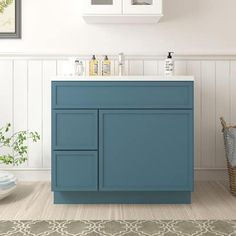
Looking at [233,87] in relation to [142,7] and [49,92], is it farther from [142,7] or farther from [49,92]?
[49,92]

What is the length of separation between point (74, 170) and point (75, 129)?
0.25 metres

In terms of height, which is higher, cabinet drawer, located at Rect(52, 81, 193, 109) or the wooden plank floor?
cabinet drawer, located at Rect(52, 81, 193, 109)

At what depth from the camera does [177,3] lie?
3.11 meters

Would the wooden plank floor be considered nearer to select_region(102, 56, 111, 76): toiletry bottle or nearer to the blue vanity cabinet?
the blue vanity cabinet

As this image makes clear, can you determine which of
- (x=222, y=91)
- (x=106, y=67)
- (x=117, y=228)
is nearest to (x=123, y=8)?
(x=106, y=67)

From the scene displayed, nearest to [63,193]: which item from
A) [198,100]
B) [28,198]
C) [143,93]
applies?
[28,198]

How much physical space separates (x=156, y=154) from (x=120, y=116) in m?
0.32

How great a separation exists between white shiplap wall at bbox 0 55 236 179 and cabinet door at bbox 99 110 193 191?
0.67 meters

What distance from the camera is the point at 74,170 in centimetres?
255

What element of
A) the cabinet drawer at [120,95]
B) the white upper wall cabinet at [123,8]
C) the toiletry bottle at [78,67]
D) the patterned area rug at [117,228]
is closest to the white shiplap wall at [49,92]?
the toiletry bottle at [78,67]

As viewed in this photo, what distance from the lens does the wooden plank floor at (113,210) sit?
235cm

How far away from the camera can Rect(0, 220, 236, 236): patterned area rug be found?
6.83 ft

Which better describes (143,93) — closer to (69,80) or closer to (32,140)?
(69,80)

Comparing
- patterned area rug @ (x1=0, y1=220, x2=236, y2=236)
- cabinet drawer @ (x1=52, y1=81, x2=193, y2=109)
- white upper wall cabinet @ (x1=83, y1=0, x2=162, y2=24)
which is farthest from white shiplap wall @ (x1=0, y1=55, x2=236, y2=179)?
patterned area rug @ (x1=0, y1=220, x2=236, y2=236)
